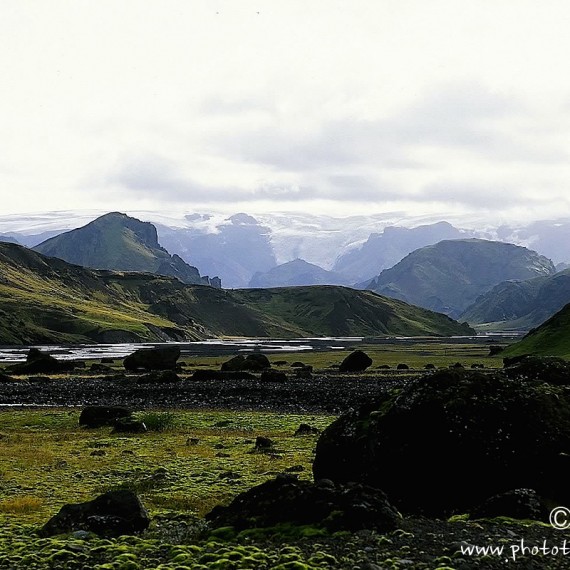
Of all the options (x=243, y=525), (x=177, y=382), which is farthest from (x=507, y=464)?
(x=177, y=382)

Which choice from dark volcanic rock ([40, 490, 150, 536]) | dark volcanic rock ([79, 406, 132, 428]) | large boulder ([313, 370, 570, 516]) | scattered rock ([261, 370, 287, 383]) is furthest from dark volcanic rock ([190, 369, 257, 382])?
dark volcanic rock ([40, 490, 150, 536])

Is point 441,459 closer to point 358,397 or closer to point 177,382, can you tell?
point 358,397

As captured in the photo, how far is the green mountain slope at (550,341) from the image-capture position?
12850cm

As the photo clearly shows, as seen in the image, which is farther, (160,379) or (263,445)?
(160,379)

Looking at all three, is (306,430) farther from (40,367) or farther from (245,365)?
(40,367)

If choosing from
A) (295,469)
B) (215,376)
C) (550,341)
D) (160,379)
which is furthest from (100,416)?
(550,341)

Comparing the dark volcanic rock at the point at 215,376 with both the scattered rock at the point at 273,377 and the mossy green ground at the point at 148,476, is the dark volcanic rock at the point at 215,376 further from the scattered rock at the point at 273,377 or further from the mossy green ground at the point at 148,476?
the mossy green ground at the point at 148,476

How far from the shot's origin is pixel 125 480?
2908 centimetres

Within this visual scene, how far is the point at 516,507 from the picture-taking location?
701 inches

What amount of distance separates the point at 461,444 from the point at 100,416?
34.7 m

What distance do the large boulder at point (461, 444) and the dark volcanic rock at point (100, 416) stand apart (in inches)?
1152

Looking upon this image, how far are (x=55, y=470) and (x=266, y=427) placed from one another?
66.4 ft

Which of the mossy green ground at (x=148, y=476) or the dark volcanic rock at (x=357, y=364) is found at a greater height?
the mossy green ground at (x=148, y=476)
